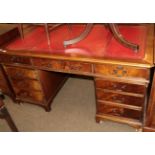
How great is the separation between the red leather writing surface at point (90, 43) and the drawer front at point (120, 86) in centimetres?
23

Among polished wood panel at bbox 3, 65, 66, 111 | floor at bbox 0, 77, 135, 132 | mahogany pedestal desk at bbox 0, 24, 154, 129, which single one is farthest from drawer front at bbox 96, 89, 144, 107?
polished wood panel at bbox 3, 65, 66, 111

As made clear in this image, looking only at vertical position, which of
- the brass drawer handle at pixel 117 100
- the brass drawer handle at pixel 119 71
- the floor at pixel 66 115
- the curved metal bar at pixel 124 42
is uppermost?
the curved metal bar at pixel 124 42

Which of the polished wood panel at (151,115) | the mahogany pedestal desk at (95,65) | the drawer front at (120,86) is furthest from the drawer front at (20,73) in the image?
the polished wood panel at (151,115)

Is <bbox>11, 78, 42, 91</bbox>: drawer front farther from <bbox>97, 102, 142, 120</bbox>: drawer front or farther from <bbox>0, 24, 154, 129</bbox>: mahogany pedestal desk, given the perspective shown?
<bbox>97, 102, 142, 120</bbox>: drawer front

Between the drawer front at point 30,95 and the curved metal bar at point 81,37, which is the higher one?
the curved metal bar at point 81,37

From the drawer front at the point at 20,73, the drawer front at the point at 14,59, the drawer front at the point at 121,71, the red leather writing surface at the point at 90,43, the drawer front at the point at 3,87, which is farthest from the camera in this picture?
the drawer front at the point at 3,87

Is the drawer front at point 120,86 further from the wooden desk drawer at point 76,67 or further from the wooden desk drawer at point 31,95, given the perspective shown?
the wooden desk drawer at point 31,95

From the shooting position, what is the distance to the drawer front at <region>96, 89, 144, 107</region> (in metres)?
1.43

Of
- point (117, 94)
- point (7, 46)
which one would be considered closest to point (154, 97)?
point (117, 94)

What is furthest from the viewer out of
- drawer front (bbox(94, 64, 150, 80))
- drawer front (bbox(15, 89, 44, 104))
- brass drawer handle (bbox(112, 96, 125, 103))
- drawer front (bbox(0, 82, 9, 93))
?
drawer front (bbox(0, 82, 9, 93))

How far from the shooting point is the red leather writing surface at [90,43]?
1357mm

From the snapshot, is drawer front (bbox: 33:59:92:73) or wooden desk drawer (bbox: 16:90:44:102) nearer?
drawer front (bbox: 33:59:92:73)

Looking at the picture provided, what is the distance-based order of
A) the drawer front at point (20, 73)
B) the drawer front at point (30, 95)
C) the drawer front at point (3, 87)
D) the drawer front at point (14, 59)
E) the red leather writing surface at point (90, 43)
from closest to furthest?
the red leather writing surface at point (90, 43) < the drawer front at point (14, 59) < the drawer front at point (20, 73) < the drawer front at point (30, 95) < the drawer front at point (3, 87)
